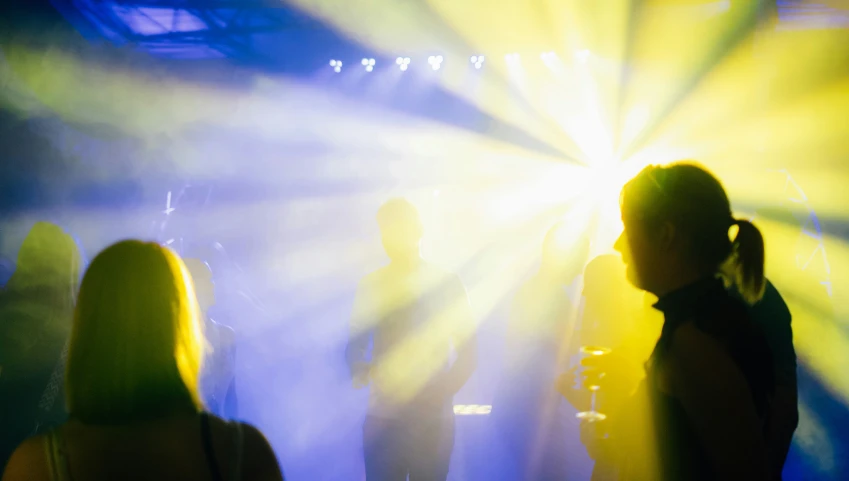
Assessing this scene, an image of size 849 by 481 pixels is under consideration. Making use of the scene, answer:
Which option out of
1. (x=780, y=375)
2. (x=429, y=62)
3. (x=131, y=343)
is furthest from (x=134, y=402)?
(x=429, y=62)

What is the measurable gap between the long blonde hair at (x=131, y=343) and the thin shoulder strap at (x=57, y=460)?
0.18 ft

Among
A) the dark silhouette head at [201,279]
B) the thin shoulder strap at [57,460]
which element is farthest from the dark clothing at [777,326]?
the dark silhouette head at [201,279]

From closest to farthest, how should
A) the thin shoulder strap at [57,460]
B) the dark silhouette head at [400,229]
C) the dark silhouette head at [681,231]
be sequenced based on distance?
1. the thin shoulder strap at [57,460]
2. the dark silhouette head at [681,231]
3. the dark silhouette head at [400,229]

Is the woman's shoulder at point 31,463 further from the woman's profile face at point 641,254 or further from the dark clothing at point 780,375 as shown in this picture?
the dark clothing at point 780,375

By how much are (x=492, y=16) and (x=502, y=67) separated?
126cm

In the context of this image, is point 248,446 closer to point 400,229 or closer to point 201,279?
point 400,229

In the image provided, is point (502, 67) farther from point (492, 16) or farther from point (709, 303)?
point (709, 303)

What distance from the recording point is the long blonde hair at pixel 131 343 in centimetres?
98

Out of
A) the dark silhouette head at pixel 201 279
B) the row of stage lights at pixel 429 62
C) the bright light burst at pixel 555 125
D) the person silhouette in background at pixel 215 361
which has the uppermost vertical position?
the row of stage lights at pixel 429 62

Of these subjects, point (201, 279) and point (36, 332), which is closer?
point (36, 332)

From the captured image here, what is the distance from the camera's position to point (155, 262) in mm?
1089

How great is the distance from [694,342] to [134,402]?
104 cm

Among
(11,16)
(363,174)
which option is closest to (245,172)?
(363,174)

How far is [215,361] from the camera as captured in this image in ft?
9.34
